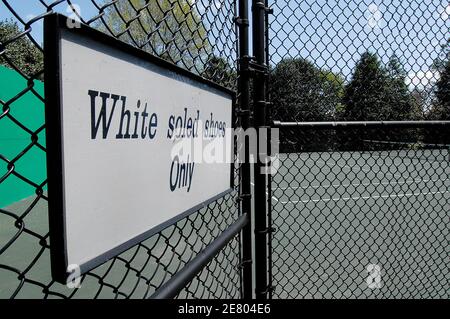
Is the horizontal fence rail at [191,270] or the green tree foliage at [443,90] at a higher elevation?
the green tree foliage at [443,90]

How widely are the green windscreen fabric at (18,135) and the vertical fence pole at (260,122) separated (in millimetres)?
4953

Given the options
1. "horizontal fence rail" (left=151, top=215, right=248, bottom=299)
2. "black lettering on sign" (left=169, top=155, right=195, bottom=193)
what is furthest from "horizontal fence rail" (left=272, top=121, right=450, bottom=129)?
"black lettering on sign" (left=169, top=155, right=195, bottom=193)

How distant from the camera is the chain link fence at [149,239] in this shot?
0.64 meters

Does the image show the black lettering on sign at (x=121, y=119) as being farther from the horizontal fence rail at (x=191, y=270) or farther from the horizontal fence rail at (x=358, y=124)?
Result: the horizontal fence rail at (x=358, y=124)

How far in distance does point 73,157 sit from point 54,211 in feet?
0.30

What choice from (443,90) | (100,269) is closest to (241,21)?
(100,269)

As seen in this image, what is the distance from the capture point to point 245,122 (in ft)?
5.12

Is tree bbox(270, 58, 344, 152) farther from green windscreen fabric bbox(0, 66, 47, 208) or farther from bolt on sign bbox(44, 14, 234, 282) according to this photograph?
green windscreen fabric bbox(0, 66, 47, 208)

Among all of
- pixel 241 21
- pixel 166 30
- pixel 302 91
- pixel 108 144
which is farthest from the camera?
pixel 302 91

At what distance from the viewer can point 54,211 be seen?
0.53m

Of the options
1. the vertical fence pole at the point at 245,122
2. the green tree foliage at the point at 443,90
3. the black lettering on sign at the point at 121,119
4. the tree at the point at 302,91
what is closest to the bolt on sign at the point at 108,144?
the black lettering on sign at the point at 121,119

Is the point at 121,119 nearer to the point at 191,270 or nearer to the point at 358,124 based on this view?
the point at 191,270

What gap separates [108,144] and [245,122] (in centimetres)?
99

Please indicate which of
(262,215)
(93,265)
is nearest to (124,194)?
(93,265)
